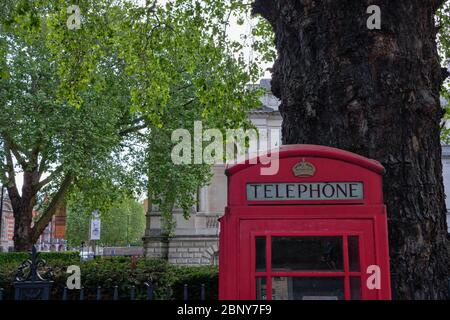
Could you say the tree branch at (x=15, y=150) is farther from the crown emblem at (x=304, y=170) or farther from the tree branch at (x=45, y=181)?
the crown emblem at (x=304, y=170)

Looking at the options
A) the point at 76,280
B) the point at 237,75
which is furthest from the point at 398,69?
the point at 76,280

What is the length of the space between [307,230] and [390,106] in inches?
75.5

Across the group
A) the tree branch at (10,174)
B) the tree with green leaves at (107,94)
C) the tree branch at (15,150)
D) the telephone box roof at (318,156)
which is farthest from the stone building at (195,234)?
the telephone box roof at (318,156)

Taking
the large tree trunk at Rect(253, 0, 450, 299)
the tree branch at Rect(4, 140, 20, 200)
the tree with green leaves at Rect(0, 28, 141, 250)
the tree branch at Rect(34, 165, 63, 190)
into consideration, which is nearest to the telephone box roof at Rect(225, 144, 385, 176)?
the large tree trunk at Rect(253, 0, 450, 299)

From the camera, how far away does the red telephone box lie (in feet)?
9.99

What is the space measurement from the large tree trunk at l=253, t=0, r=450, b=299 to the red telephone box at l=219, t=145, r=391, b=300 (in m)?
1.13

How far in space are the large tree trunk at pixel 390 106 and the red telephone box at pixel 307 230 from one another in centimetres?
113

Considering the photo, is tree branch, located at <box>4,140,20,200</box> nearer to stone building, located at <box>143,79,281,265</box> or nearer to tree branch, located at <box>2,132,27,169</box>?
tree branch, located at <box>2,132,27,169</box>

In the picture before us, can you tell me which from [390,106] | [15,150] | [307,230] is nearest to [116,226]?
[15,150]

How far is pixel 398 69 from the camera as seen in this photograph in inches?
177

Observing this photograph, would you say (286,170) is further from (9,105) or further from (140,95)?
(9,105)

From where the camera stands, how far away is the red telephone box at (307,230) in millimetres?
3045

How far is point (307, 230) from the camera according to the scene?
3.05 m

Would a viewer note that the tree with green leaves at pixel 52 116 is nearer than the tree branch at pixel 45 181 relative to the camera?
Yes
